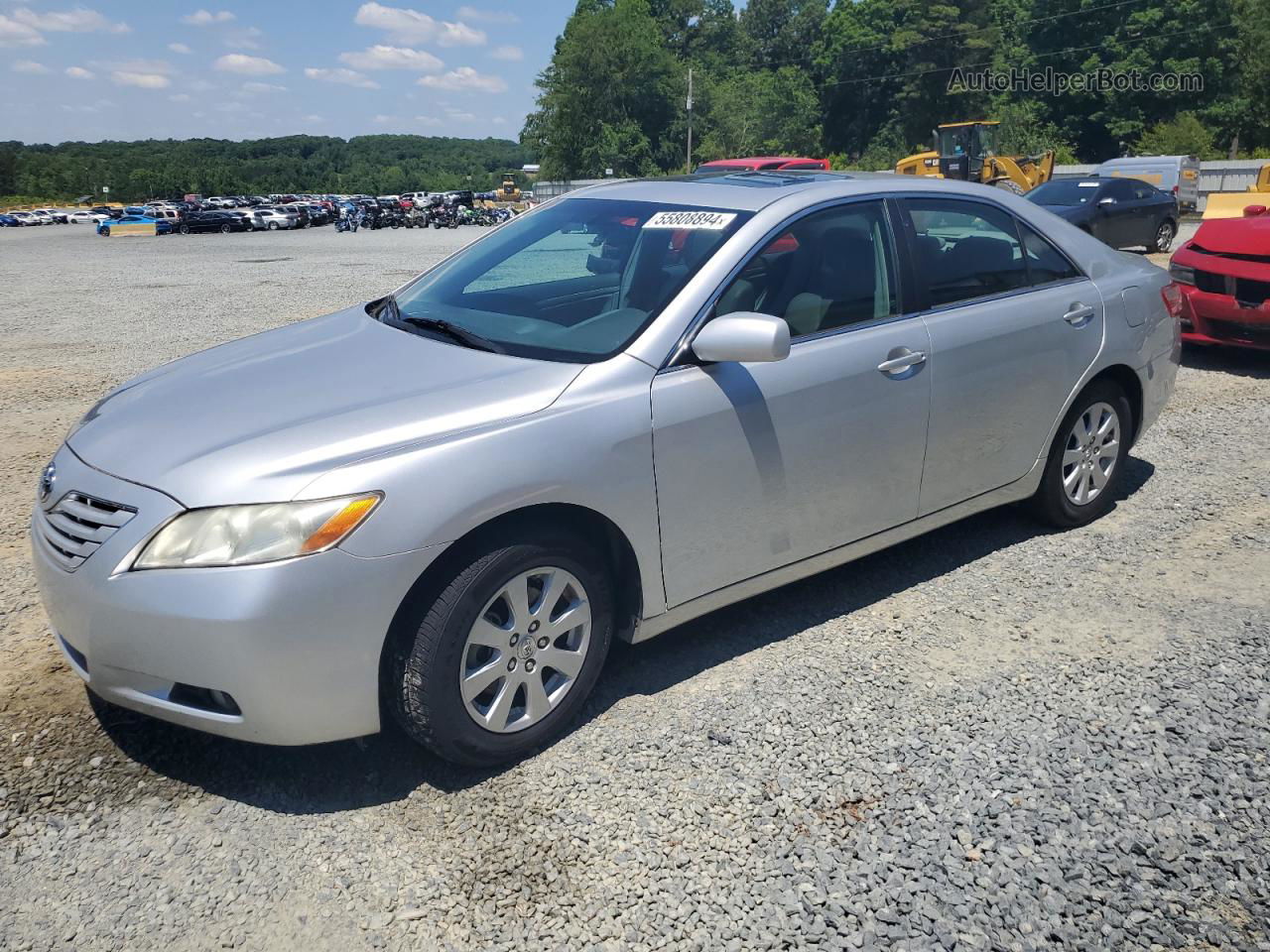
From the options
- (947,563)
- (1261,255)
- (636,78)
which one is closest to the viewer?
(947,563)

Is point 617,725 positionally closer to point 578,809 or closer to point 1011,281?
point 578,809

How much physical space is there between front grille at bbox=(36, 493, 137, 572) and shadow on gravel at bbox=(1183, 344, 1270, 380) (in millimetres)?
8634

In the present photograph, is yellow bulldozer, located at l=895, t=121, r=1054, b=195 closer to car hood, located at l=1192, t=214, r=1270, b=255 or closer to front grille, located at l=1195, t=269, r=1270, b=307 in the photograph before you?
car hood, located at l=1192, t=214, r=1270, b=255

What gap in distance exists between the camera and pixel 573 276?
13.8 feet

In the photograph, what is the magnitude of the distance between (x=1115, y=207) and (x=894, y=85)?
241ft

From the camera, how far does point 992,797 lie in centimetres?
299

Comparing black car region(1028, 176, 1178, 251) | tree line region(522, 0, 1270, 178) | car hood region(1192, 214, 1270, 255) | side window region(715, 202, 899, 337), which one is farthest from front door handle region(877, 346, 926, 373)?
tree line region(522, 0, 1270, 178)

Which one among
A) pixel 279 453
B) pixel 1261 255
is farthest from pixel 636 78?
pixel 279 453

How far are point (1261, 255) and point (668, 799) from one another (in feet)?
24.5

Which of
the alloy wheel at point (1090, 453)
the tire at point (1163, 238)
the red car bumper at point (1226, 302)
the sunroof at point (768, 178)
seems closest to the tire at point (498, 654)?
the sunroof at point (768, 178)

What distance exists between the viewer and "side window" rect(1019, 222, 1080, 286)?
182 inches

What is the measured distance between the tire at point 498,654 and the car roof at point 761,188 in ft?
5.09

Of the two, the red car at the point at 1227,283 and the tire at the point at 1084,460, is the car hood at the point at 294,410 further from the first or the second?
the red car at the point at 1227,283

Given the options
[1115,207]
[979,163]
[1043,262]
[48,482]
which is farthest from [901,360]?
[979,163]
